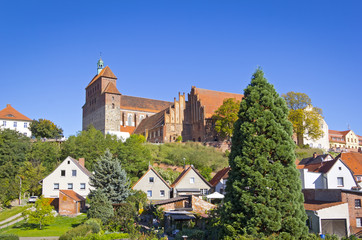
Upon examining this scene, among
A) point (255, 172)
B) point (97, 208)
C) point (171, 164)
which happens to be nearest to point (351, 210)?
point (255, 172)

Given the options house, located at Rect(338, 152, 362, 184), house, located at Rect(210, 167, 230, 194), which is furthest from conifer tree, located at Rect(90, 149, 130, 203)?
house, located at Rect(338, 152, 362, 184)

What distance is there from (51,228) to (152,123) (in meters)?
55.3

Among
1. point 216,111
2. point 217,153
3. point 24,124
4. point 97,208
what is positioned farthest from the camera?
point 24,124

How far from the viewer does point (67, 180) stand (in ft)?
155

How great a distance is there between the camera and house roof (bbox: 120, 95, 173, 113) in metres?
99.9

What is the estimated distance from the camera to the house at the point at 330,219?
2723 cm

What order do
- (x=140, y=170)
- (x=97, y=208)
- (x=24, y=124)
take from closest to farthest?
1. (x=97, y=208)
2. (x=140, y=170)
3. (x=24, y=124)

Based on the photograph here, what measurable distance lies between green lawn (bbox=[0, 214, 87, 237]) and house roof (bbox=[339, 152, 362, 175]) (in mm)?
29321

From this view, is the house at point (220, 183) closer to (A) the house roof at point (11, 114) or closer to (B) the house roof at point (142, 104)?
(A) the house roof at point (11, 114)

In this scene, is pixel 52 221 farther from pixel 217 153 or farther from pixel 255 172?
pixel 217 153

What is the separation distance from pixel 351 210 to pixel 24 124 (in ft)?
230

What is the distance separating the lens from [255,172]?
18.2 meters

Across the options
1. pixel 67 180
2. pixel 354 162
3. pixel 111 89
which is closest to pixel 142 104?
pixel 111 89

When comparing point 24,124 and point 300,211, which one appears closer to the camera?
point 300,211
